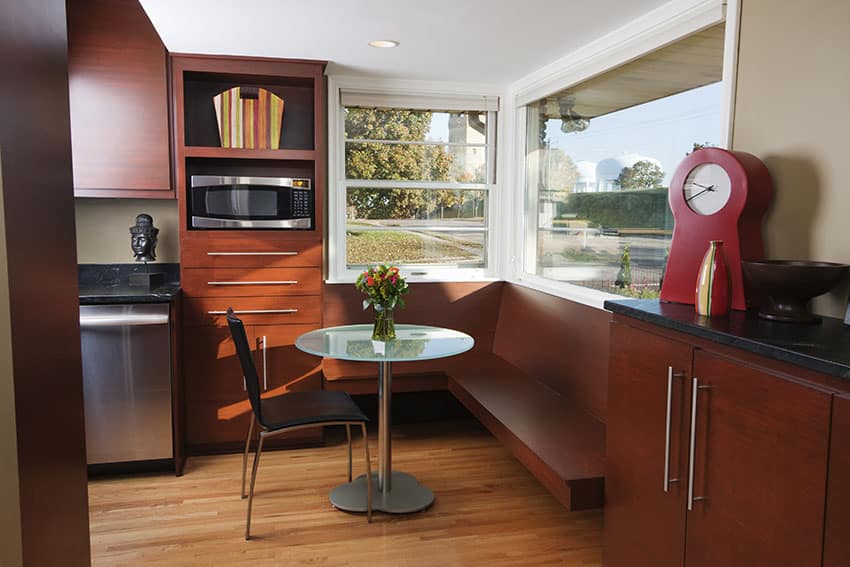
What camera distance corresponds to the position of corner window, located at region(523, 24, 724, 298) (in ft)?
8.74

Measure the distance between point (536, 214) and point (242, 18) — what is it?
7.04ft

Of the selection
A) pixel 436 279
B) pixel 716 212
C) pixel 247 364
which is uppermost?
pixel 716 212

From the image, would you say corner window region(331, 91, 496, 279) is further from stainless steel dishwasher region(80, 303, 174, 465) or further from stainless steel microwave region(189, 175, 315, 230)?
stainless steel dishwasher region(80, 303, 174, 465)

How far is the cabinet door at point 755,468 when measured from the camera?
4.66 feet

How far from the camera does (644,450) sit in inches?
80.3

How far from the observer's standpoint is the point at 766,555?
154cm

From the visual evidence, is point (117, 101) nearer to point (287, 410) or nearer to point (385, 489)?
point (287, 410)

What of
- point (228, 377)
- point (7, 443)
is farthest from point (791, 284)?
point (228, 377)

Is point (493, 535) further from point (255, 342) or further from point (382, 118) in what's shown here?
point (382, 118)

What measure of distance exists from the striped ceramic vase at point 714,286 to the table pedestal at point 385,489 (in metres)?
1.50

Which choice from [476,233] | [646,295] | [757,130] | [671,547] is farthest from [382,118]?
[671,547]

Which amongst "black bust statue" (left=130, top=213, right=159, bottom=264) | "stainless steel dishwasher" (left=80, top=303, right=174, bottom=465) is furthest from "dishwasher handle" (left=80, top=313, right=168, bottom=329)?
"black bust statue" (left=130, top=213, right=159, bottom=264)

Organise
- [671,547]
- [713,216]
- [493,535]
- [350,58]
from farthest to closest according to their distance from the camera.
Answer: [350,58]
[493,535]
[713,216]
[671,547]

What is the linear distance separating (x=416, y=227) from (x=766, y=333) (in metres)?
2.89
